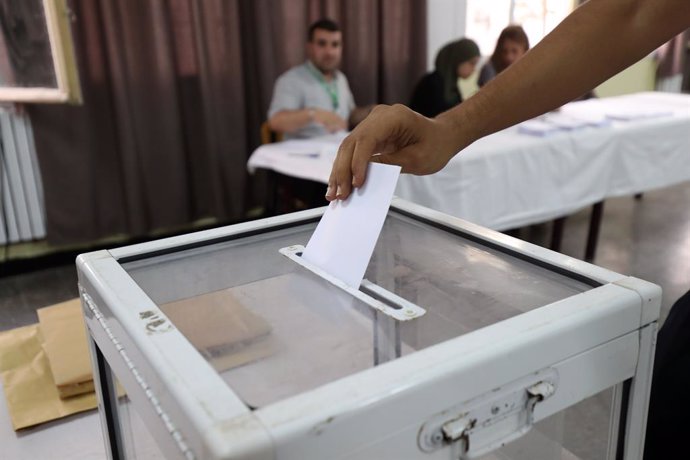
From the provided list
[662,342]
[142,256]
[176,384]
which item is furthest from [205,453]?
[662,342]

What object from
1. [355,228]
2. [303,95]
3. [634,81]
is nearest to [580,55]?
[355,228]

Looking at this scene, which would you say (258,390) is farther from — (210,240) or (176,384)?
(210,240)

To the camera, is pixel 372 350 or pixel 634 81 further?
pixel 634 81

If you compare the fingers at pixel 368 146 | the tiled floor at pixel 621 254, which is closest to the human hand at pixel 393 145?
the fingers at pixel 368 146

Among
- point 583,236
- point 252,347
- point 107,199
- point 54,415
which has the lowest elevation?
point 583,236

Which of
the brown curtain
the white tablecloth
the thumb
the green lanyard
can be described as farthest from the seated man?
the thumb

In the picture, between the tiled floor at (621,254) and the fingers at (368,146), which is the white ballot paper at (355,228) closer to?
the fingers at (368,146)

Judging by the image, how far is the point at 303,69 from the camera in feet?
10.3

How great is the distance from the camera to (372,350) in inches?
22.0

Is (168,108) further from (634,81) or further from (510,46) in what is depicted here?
(634,81)

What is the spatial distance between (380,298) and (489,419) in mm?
203

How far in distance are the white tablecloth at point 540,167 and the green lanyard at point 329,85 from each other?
0.59 metres

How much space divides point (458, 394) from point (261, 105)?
3.18 meters

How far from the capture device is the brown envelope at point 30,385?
89 centimetres
